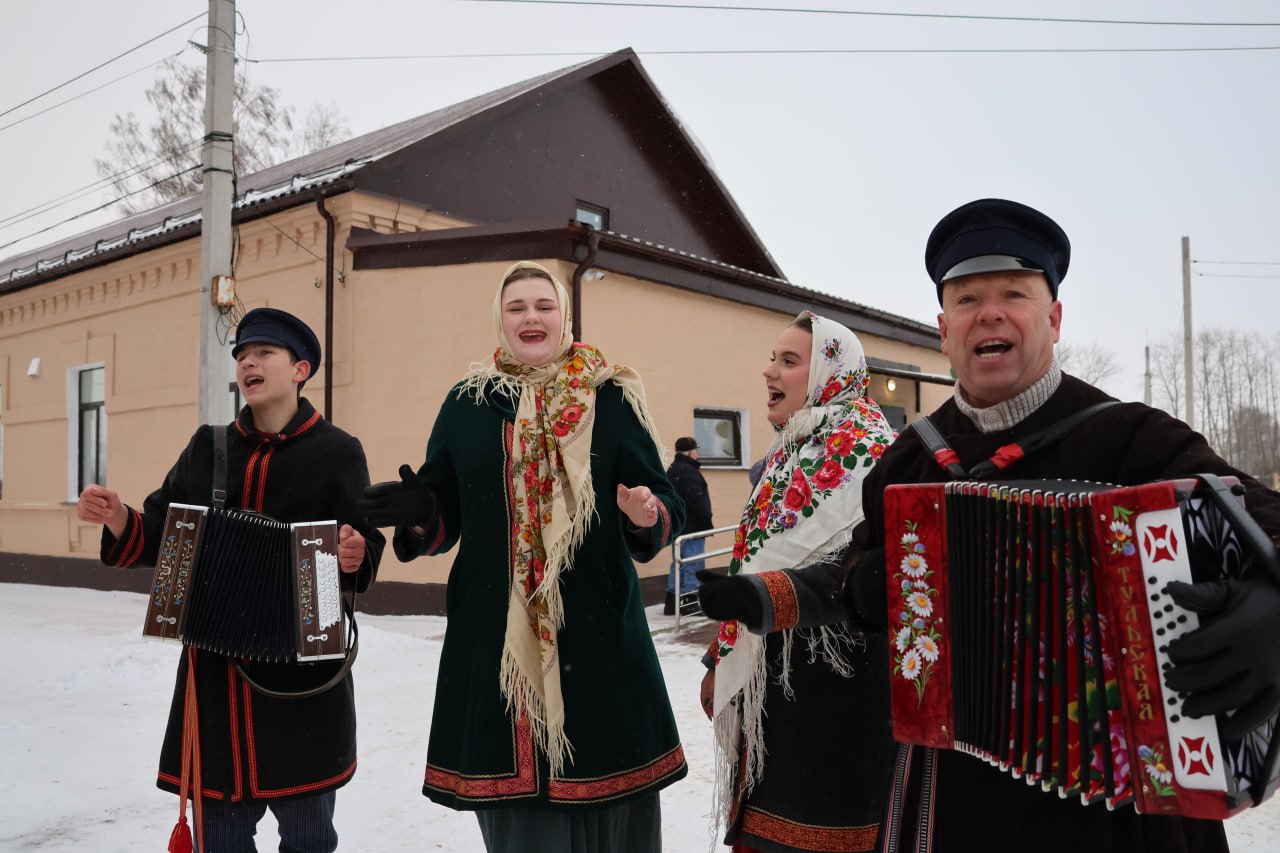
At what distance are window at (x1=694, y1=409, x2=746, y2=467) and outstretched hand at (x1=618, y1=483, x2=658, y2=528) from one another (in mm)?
8226

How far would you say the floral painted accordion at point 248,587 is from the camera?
2657 millimetres

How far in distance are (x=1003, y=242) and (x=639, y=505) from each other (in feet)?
3.77

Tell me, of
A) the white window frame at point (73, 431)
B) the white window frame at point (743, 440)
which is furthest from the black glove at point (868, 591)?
the white window frame at point (73, 431)

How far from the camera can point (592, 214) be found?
1328cm

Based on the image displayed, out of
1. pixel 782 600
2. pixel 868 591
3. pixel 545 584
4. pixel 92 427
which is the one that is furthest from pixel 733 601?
pixel 92 427

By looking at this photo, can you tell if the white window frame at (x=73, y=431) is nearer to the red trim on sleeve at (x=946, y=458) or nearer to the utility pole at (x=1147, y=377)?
the red trim on sleeve at (x=946, y=458)

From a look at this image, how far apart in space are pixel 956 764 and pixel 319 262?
9511mm

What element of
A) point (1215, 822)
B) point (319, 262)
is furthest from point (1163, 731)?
point (319, 262)

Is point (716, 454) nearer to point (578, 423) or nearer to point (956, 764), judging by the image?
point (578, 423)

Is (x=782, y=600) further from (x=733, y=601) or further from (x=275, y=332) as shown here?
(x=275, y=332)

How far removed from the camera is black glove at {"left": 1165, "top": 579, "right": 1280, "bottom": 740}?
1.19 meters

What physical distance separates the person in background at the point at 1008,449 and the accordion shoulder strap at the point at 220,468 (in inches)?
77.6

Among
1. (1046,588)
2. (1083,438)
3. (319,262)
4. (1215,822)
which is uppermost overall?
(319,262)

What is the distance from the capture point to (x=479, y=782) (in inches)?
93.5
